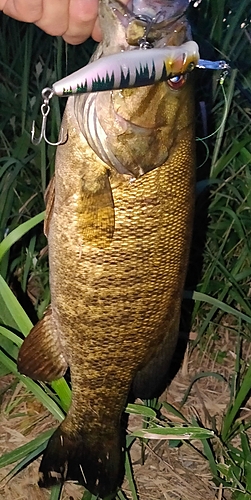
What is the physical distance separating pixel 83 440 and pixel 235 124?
4.32 ft

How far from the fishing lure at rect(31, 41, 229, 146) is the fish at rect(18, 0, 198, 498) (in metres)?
0.02

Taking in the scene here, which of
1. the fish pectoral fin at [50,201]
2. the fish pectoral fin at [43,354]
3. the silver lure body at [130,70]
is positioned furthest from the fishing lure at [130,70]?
the fish pectoral fin at [43,354]

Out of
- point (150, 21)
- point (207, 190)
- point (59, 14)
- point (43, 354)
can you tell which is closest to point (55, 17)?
point (59, 14)

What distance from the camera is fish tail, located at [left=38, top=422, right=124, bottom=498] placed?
171 cm

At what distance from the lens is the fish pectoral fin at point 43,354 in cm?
157

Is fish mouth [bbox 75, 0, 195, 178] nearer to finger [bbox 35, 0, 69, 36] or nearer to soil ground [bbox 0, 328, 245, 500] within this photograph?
finger [bbox 35, 0, 69, 36]

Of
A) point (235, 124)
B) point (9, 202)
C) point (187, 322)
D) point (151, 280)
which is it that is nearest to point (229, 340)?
point (187, 322)

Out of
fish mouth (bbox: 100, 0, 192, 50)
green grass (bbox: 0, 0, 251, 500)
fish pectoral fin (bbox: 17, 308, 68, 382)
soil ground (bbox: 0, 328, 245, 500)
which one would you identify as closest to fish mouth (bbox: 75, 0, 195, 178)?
fish mouth (bbox: 100, 0, 192, 50)

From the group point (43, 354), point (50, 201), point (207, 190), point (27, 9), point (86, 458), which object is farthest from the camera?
point (207, 190)

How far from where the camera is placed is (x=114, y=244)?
4.39 ft

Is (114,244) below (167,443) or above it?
above

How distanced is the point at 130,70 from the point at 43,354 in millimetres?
864

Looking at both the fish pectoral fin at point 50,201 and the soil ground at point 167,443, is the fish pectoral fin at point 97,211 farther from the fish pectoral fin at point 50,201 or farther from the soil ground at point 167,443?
the soil ground at point 167,443

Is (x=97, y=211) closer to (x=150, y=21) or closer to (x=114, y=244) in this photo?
(x=114, y=244)
